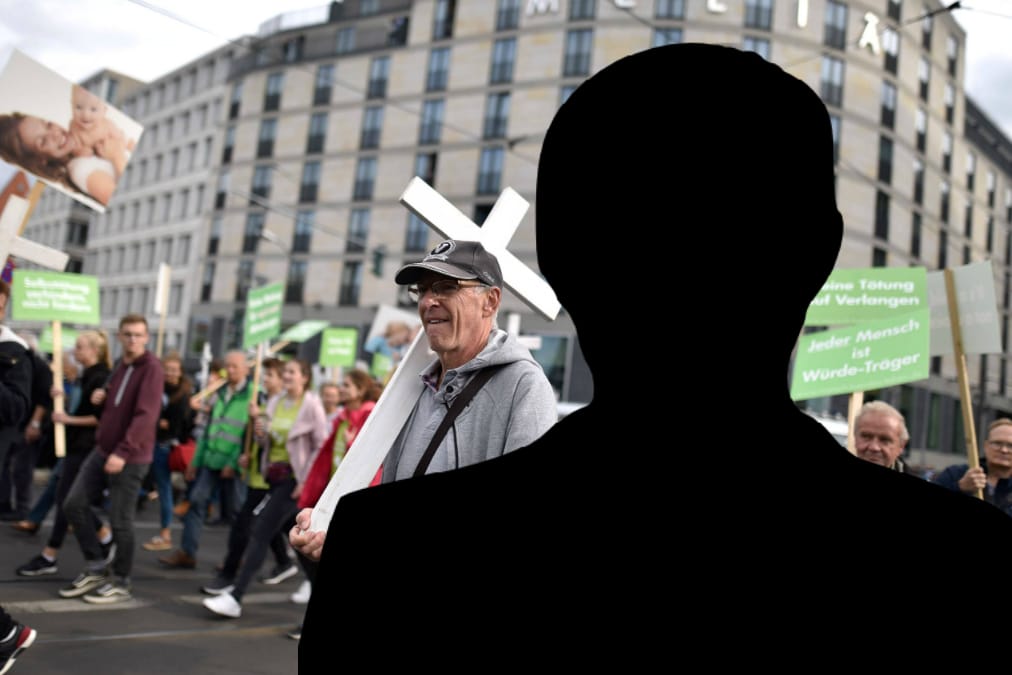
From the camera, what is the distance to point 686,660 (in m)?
0.69

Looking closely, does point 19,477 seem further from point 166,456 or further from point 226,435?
point 226,435

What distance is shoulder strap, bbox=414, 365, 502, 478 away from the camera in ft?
8.89

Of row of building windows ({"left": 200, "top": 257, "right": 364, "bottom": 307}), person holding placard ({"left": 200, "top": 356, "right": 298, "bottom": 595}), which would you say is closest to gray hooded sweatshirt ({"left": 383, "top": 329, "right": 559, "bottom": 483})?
person holding placard ({"left": 200, "top": 356, "right": 298, "bottom": 595})

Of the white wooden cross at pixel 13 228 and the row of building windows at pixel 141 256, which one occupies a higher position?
the row of building windows at pixel 141 256

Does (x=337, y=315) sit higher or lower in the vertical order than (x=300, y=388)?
higher

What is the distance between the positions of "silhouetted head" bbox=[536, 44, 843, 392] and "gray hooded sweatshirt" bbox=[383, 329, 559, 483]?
1.96 meters

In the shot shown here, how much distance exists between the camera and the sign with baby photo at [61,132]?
22.3ft

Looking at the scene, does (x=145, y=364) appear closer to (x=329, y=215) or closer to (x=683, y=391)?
(x=683, y=391)

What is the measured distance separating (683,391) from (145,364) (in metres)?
6.90

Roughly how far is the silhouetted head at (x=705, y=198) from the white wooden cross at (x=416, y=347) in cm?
183

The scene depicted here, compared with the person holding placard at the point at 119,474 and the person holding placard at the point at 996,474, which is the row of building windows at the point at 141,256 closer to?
the person holding placard at the point at 119,474

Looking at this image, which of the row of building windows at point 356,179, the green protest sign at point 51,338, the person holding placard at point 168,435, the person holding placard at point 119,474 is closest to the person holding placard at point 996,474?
the person holding placard at point 119,474

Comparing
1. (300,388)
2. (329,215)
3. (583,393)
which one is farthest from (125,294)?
(300,388)

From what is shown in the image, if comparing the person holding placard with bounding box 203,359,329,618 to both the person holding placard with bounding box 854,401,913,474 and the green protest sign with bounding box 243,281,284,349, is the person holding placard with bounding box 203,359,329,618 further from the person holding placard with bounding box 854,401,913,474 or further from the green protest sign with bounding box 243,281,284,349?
the person holding placard with bounding box 854,401,913,474
